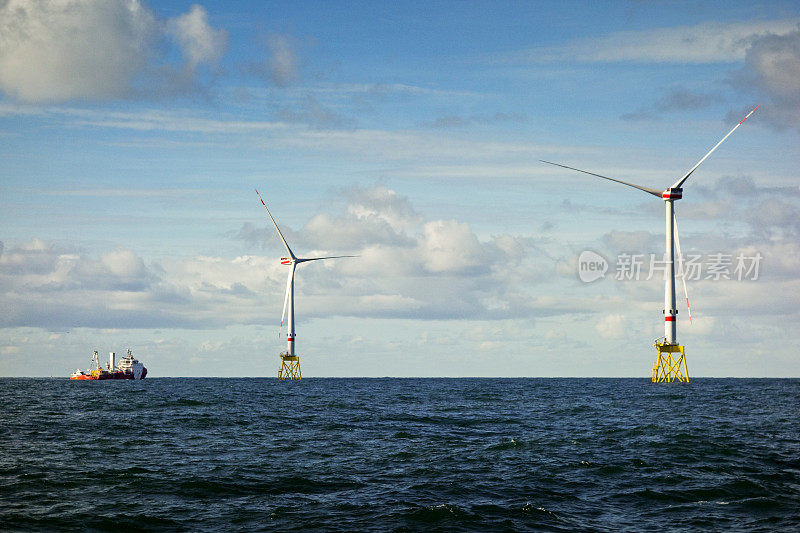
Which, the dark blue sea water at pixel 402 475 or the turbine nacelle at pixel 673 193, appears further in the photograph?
the turbine nacelle at pixel 673 193

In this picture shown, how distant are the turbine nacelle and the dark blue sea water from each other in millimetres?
75163

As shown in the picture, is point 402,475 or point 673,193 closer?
point 402,475

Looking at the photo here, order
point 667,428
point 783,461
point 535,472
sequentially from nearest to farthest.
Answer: point 535,472, point 783,461, point 667,428

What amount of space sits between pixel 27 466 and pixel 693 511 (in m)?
35.1

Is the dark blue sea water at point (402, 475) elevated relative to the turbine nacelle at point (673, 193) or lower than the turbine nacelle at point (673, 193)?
lower

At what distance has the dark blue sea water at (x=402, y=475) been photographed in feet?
91.7

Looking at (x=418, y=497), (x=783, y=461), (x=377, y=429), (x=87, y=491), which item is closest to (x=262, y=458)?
(x=87, y=491)

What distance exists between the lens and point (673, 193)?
133 metres

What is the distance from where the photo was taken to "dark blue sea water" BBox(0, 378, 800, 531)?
1100 inches

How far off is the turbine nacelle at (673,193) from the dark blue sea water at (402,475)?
75163 millimetres

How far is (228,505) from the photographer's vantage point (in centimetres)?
3022

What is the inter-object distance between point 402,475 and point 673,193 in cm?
11239

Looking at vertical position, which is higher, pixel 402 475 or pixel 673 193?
pixel 673 193

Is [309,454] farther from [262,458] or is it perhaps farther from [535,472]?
[535,472]
